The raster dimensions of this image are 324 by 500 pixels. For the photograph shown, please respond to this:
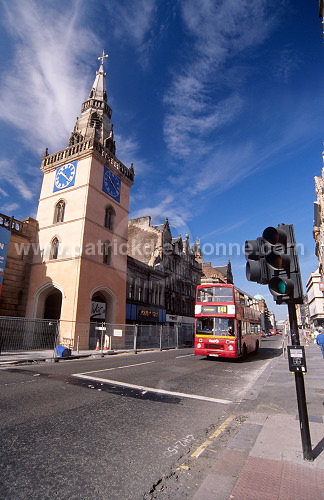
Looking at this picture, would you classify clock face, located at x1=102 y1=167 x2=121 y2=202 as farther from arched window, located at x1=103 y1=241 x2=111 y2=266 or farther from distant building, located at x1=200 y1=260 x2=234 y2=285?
distant building, located at x1=200 y1=260 x2=234 y2=285

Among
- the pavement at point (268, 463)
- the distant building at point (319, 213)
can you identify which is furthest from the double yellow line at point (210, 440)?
the distant building at point (319, 213)

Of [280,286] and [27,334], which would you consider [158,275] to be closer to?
[27,334]

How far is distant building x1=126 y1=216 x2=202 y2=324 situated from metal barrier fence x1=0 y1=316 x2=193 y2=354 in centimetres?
556

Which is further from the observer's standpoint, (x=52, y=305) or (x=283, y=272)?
(x=52, y=305)

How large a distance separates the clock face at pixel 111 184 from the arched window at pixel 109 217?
55.4 inches

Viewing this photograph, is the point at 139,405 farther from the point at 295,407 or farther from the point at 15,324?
the point at 15,324

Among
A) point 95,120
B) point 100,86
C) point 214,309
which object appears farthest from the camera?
point 100,86

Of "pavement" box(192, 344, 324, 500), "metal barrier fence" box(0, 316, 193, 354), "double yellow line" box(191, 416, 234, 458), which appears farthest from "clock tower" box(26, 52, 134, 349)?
"pavement" box(192, 344, 324, 500)

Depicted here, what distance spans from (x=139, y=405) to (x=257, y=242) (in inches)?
176

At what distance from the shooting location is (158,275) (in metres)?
36.5

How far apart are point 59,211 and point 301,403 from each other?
2468 centimetres

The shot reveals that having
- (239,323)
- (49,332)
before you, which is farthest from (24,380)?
(239,323)

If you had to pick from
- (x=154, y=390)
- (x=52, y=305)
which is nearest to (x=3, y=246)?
(x=52, y=305)

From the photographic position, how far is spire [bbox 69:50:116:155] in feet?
90.1
